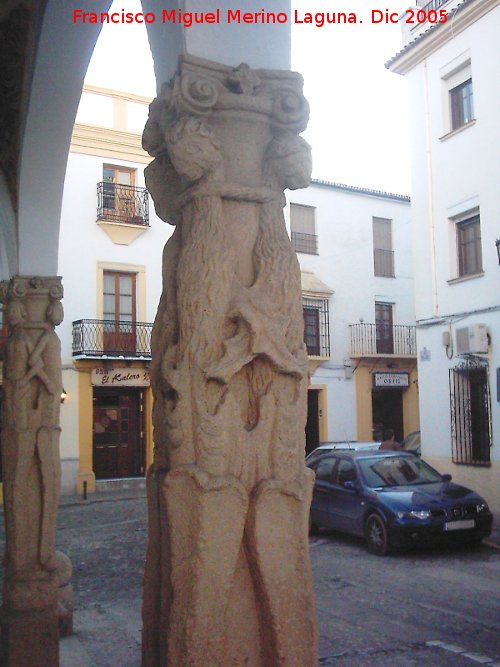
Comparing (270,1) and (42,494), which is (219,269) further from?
(42,494)

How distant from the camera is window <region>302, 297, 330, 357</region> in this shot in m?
22.4

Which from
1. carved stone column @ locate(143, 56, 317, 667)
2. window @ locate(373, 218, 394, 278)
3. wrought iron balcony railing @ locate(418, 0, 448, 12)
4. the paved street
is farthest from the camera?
window @ locate(373, 218, 394, 278)

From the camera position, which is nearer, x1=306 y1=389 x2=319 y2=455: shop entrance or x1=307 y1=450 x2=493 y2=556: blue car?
x1=307 y1=450 x2=493 y2=556: blue car

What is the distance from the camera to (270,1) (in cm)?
232

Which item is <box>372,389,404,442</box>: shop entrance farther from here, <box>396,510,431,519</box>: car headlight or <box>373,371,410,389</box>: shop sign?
<box>396,510,431,519</box>: car headlight

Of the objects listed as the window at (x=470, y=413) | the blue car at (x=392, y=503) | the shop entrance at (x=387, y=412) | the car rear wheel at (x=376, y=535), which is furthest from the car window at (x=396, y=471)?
the shop entrance at (x=387, y=412)

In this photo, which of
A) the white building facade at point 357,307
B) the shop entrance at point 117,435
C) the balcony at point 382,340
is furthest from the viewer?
the balcony at point 382,340

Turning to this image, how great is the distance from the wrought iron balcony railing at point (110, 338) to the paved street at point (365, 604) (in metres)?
7.48

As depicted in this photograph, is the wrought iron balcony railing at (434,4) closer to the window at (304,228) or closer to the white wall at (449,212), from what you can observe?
the white wall at (449,212)

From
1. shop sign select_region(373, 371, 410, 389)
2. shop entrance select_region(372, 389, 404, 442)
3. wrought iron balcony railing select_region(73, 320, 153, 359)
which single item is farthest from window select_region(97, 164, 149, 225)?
shop entrance select_region(372, 389, 404, 442)

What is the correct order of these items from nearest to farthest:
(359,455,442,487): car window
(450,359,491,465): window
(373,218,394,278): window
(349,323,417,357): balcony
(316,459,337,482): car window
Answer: (359,455,442,487): car window < (316,459,337,482): car window < (450,359,491,465): window < (349,323,417,357): balcony < (373,218,394,278): window

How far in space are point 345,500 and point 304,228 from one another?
13.4m

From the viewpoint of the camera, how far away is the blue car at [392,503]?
968 centimetres

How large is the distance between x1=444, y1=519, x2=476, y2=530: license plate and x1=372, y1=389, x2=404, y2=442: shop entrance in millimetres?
13448
